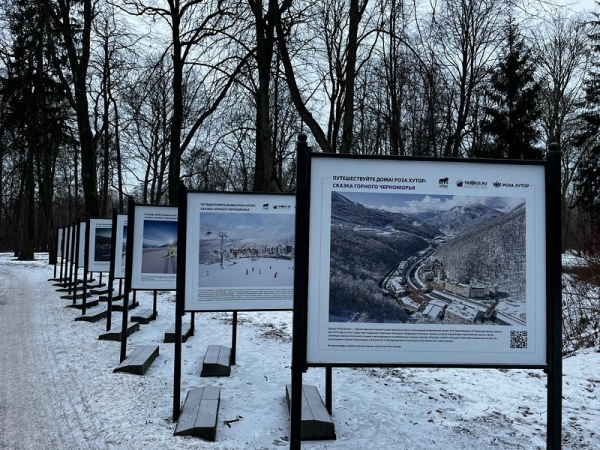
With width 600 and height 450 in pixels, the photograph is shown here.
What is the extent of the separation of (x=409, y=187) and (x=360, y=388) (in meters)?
3.29

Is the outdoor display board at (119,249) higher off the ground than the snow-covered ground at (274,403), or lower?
higher

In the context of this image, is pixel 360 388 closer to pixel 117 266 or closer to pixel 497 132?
pixel 117 266

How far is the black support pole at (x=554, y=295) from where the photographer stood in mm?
3057

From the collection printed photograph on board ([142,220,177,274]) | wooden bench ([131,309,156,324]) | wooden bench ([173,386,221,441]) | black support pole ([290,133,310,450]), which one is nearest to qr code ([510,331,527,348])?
black support pole ([290,133,310,450])

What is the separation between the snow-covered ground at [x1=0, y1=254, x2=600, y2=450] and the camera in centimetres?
→ 418

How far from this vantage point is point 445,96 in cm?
1606

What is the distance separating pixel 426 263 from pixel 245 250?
2.59m

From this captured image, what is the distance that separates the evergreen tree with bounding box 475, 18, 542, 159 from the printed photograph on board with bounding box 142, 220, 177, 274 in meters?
20.0

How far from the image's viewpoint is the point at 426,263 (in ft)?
10.4

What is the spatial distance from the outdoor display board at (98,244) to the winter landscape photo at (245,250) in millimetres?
7006

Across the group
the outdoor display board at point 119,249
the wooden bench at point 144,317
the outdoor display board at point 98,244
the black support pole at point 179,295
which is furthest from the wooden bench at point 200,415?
the outdoor display board at point 98,244

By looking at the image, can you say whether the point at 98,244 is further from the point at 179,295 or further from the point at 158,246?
the point at 179,295

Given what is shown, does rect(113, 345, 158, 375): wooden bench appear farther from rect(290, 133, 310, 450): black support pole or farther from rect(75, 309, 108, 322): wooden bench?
rect(75, 309, 108, 322): wooden bench

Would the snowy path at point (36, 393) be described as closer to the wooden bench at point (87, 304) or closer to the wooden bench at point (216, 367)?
the wooden bench at point (216, 367)
